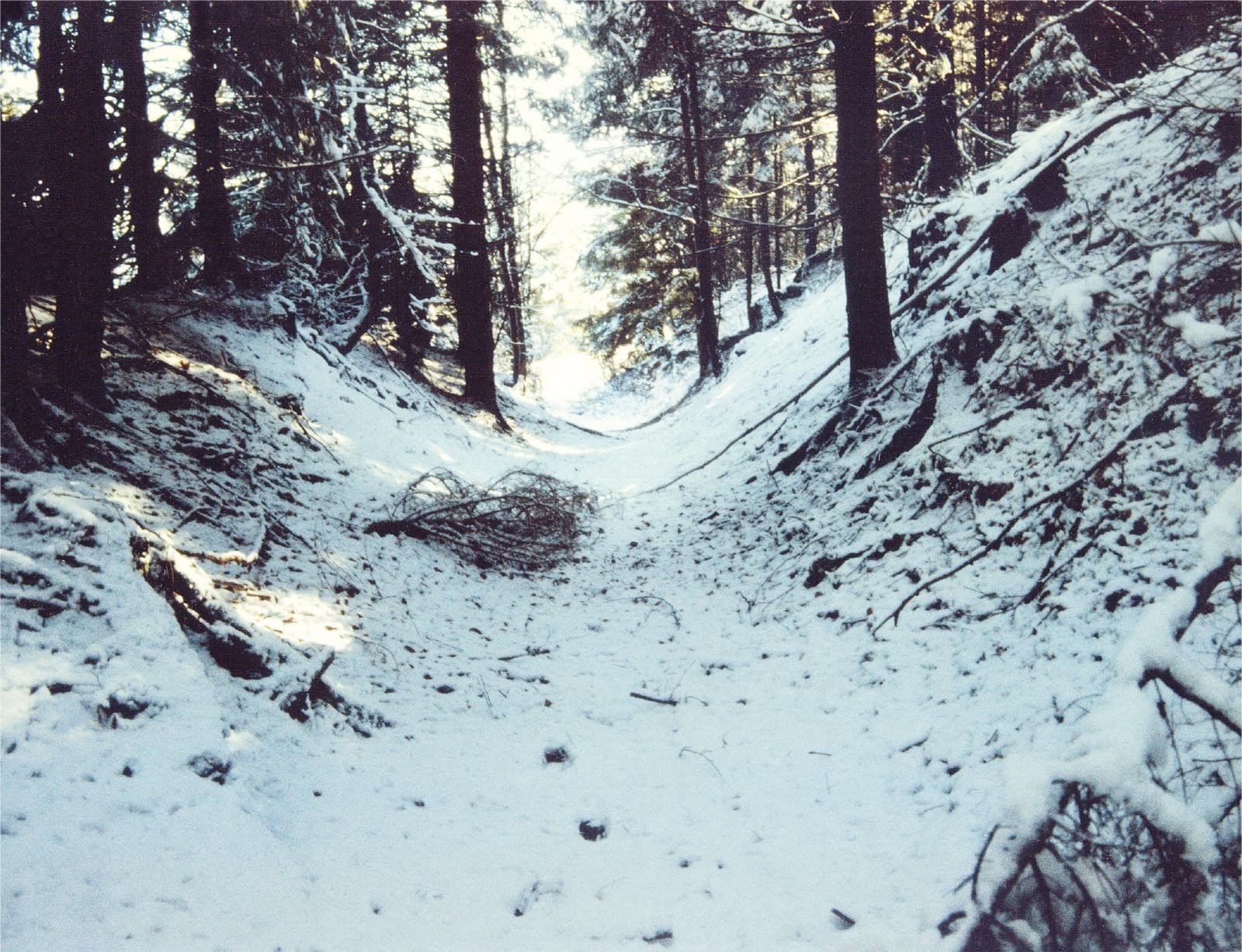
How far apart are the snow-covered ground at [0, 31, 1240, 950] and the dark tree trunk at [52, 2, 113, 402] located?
546 mm

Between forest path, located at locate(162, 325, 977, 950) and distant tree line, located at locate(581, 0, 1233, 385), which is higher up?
distant tree line, located at locate(581, 0, 1233, 385)

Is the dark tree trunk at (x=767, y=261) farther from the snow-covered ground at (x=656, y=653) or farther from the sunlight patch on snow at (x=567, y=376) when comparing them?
the snow-covered ground at (x=656, y=653)

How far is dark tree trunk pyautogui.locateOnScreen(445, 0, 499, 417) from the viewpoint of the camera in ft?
39.2

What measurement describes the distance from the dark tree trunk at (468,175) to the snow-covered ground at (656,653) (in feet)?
22.2

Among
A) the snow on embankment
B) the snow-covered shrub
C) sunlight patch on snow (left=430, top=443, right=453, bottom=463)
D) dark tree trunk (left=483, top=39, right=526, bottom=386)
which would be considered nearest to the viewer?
the snow on embankment

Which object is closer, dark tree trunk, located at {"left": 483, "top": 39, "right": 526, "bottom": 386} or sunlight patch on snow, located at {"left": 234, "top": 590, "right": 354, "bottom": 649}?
sunlight patch on snow, located at {"left": 234, "top": 590, "right": 354, "bottom": 649}

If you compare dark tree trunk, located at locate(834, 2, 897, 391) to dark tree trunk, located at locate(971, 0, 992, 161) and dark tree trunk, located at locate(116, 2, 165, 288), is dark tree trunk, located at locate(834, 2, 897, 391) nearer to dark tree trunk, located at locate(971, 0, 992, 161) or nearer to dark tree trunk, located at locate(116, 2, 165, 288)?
dark tree trunk, located at locate(116, 2, 165, 288)

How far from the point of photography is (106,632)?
9.57ft

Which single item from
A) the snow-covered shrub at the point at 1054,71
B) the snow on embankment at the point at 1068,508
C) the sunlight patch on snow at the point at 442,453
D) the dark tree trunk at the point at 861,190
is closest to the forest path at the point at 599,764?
the snow on embankment at the point at 1068,508

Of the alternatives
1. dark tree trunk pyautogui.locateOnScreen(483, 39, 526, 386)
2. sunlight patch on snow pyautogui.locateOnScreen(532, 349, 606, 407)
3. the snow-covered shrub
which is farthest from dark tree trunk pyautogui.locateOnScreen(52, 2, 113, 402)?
sunlight patch on snow pyautogui.locateOnScreen(532, 349, 606, 407)

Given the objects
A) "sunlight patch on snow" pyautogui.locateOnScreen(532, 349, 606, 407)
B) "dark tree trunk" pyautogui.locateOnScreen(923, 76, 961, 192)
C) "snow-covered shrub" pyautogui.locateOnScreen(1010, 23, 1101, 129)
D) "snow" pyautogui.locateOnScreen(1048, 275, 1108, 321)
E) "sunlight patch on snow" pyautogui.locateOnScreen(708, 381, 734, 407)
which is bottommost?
"sunlight patch on snow" pyautogui.locateOnScreen(532, 349, 606, 407)

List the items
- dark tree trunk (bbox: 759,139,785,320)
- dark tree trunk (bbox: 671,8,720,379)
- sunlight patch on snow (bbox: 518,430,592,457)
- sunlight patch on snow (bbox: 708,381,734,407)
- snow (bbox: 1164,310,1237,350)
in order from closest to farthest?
snow (bbox: 1164,310,1237,350), sunlight patch on snow (bbox: 518,430,592,457), sunlight patch on snow (bbox: 708,381,734,407), dark tree trunk (bbox: 671,8,720,379), dark tree trunk (bbox: 759,139,785,320)

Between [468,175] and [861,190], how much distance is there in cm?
843

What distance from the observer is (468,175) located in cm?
1245
